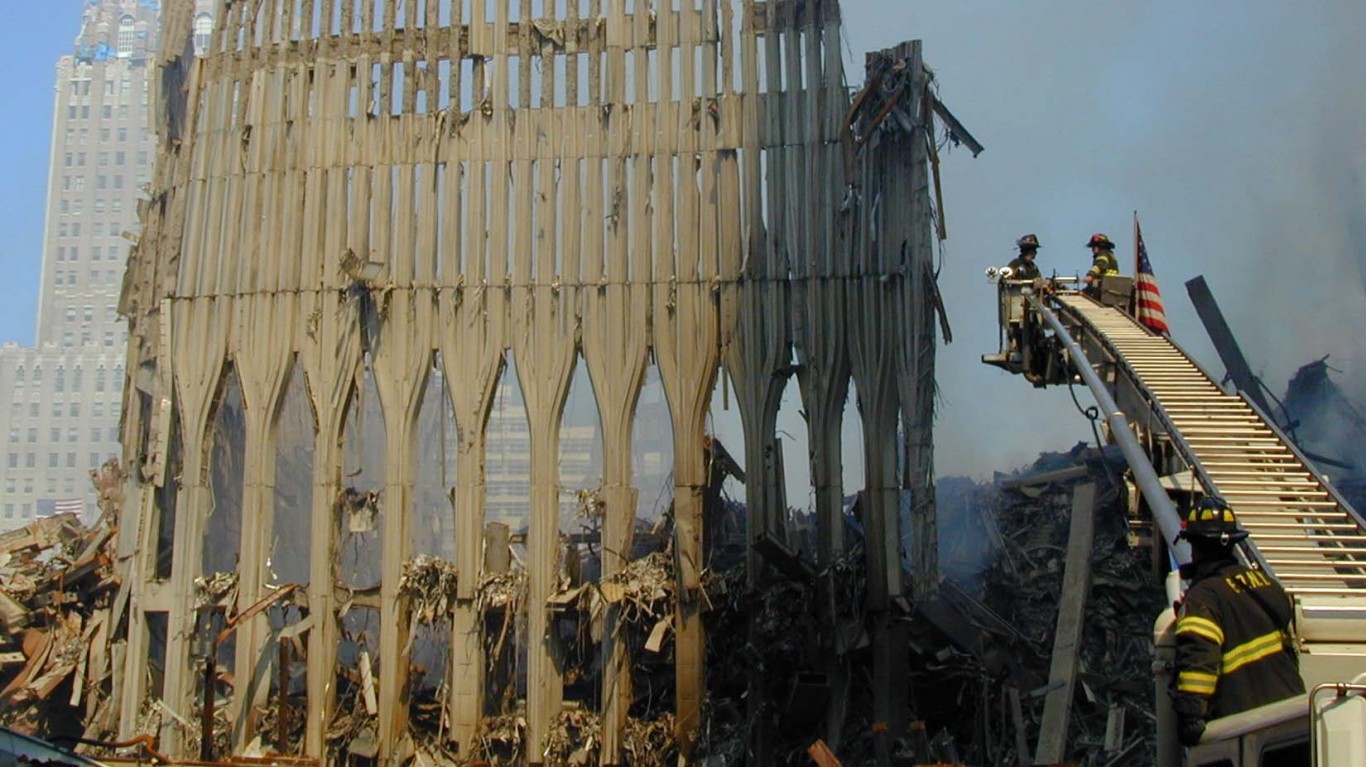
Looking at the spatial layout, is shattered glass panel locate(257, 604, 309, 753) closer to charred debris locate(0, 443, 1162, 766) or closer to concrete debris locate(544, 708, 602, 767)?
charred debris locate(0, 443, 1162, 766)

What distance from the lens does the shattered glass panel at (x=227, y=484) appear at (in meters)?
23.2

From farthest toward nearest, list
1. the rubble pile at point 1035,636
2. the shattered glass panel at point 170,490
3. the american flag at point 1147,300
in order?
the shattered glass panel at point 170,490
the rubble pile at point 1035,636
the american flag at point 1147,300

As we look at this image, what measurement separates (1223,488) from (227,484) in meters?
19.1

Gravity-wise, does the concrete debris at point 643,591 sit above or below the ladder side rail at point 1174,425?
below

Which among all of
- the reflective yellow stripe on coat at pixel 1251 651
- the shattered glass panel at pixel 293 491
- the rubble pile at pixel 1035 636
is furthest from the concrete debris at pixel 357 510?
the reflective yellow stripe on coat at pixel 1251 651

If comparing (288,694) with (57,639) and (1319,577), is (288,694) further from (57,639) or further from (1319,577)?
(1319,577)

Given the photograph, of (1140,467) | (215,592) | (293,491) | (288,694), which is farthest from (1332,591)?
(293,491)

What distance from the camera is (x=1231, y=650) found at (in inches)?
227

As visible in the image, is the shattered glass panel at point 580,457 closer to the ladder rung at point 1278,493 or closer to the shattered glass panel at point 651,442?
the shattered glass panel at point 651,442

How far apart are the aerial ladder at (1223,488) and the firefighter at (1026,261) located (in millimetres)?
275

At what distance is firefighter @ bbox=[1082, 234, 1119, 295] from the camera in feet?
41.9

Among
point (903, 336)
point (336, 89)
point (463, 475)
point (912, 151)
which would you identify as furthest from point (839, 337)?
point (336, 89)

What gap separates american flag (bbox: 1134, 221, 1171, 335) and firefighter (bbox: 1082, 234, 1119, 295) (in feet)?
1.38

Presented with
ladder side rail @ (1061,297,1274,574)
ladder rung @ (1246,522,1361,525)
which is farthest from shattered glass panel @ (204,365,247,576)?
ladder rung @ (1246,522,1361,525)
